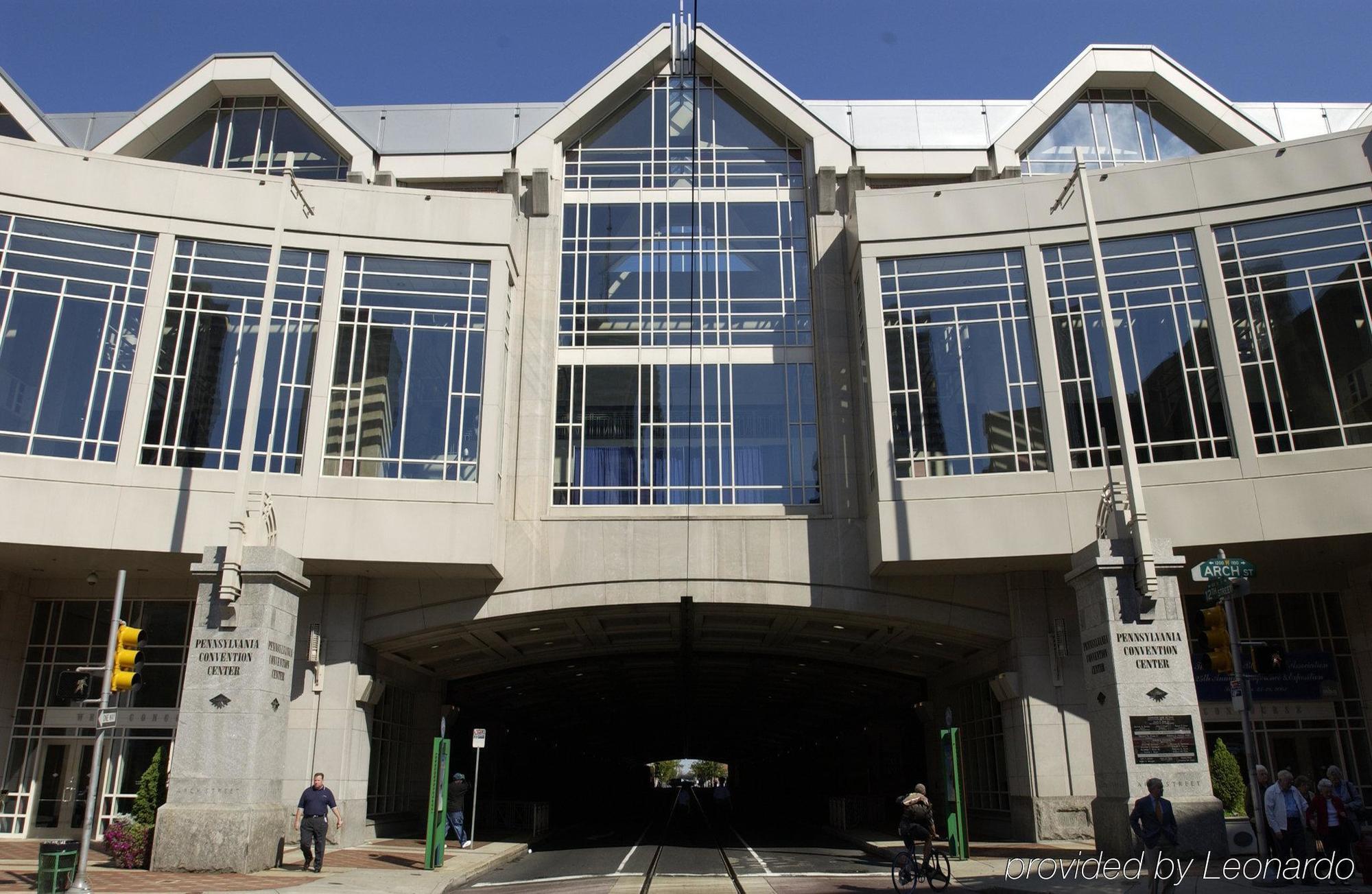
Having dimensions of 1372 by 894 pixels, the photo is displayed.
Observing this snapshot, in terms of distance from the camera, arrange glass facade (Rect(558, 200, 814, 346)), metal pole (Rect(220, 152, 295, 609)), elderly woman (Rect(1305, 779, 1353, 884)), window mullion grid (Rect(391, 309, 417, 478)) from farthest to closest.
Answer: glass facade (Rect(558, 200, 814, 346)) → window mullion grid (Rect(391, 309, 417, 478)) → metal pole (Rect(220, 152, 295, 609)) → elderly woman (Rect(1305, 779, 1353, 884))

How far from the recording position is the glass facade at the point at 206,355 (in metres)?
22.5

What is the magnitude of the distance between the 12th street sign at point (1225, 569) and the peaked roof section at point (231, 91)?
23.6m

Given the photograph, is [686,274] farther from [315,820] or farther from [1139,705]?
[315,820]

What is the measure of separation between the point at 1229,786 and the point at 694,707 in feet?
111

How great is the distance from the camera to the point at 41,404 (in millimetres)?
21656

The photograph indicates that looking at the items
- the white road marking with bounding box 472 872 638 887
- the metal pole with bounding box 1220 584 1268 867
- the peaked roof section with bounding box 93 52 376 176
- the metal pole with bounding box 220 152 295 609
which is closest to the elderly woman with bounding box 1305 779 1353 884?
the metal pole with bounding box 1220 584 1268 867

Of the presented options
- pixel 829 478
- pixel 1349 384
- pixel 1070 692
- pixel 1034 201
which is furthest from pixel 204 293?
pixel 1349 384

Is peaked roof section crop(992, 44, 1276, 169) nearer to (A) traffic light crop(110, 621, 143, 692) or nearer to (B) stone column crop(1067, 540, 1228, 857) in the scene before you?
(B) stone column crop(1067, 540, 1228, 857)

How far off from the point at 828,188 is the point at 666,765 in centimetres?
16313

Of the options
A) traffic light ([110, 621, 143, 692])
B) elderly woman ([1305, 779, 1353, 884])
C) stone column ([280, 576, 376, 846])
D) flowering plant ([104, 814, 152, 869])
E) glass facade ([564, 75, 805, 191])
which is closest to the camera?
traffic light ([110, 621, 143, 692])

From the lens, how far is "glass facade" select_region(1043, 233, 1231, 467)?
73.1ft

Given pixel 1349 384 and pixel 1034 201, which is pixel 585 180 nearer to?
pixel 1034 201

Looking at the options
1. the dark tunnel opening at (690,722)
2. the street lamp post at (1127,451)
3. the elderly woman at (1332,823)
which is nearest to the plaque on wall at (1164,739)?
the street lamp post at (1127,451)

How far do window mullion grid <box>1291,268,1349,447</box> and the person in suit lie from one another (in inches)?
452
